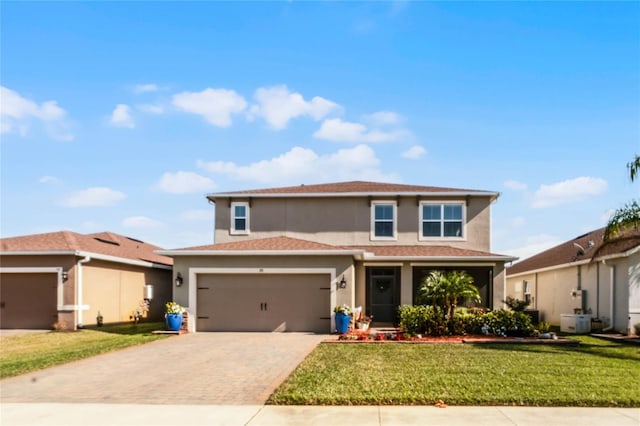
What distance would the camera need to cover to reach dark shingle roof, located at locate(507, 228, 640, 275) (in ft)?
64.1

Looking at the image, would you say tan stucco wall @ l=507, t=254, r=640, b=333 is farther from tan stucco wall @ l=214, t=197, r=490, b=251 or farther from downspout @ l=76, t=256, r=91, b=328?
downspout @ l=76, t=256, r=91, b=328

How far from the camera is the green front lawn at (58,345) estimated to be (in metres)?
12.1

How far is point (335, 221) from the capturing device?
914 inches

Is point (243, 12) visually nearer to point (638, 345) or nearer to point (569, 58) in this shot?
point (569, 58)

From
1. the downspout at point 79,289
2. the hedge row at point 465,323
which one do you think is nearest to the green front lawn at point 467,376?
the hedge row at point 465,323

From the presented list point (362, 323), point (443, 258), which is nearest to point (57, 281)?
point (362, 323)

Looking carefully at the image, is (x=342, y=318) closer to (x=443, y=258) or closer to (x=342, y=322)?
(x=342, y=322)

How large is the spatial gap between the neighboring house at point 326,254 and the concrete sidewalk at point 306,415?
36.6ft

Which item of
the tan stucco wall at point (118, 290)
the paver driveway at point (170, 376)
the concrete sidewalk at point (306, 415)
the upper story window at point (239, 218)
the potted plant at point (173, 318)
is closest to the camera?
the concrete sidewalk at point (306, 415)

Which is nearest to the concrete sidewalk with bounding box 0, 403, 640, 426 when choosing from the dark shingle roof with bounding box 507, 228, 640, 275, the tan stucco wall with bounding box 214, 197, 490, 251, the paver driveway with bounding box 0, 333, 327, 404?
the paver driveway with bounding box 0, 333, 327, 404

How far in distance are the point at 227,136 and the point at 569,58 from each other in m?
10.1

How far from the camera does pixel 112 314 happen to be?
22.7 meters

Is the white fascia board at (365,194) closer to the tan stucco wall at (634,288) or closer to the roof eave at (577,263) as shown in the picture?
the roof eave at (577,263)

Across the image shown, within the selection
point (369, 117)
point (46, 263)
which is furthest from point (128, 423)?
point (46, 263)
